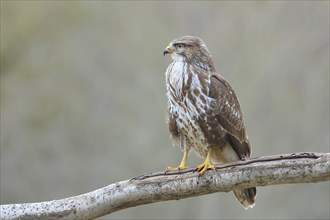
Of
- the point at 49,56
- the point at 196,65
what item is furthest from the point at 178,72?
the point at 49,56

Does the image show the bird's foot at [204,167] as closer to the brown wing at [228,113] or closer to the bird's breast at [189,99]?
the bird's breast at [189,99]

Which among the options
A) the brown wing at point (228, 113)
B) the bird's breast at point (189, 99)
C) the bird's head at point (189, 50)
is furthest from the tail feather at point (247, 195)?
the bird's head at point (189, 50)

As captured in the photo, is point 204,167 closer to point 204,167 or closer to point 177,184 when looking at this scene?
point 204,167

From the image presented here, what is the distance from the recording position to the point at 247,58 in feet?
39.5

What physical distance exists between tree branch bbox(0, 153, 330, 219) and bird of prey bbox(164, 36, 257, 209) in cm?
51

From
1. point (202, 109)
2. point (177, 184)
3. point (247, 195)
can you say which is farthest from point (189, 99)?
point (247, 195)

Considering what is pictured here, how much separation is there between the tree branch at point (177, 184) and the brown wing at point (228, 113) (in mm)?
623

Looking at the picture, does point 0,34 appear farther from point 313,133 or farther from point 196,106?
point 196,106

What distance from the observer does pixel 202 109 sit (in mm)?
5637

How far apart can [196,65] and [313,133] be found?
6411 millimetres

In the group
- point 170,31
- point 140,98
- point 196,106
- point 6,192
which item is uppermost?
point 170,31

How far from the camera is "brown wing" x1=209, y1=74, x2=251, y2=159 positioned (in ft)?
18.7

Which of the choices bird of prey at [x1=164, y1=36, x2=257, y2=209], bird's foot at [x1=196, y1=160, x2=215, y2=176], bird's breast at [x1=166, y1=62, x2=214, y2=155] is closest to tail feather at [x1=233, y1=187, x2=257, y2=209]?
bird of prey at [x1=164, y1=36, x2=257, y2=209]

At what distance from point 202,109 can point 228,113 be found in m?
0.25
